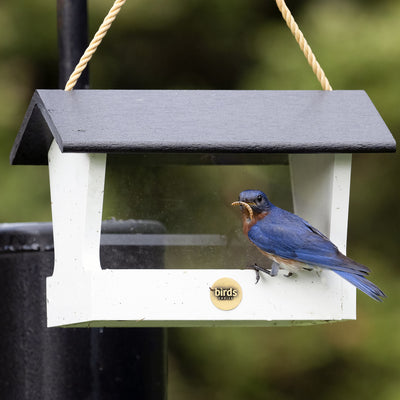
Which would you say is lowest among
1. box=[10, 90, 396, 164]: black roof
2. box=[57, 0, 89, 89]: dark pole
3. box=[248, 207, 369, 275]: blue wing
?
box=[248, 207, 369, 275]: blue wing

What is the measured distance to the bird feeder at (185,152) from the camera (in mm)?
2500

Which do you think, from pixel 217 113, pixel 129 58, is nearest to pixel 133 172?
pixel 217 113

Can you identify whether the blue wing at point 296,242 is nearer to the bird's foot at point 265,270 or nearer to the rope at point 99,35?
the bird's foot at point 265,270

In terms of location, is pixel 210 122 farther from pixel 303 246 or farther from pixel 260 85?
pixel 260 85

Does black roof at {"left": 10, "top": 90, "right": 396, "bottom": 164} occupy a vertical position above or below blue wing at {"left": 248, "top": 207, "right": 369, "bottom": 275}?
above

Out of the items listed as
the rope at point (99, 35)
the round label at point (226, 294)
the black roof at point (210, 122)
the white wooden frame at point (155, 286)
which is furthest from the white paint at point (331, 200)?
the rope at point (99, 35)

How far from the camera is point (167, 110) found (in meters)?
2.64

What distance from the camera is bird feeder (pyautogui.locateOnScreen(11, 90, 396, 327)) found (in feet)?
8.20

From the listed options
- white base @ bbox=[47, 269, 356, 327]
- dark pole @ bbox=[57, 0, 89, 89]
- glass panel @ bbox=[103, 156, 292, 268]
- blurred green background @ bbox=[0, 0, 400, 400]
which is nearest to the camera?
white base @ bbox=[47, 269, 356, 327]

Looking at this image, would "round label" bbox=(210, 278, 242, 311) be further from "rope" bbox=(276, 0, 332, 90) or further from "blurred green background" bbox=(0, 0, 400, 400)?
"blurred green background" bbox=(0, 0, 400, 400)

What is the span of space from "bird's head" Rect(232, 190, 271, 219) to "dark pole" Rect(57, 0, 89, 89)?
70 cm

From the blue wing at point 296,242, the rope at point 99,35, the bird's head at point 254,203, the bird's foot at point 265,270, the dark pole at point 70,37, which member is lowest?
the bird's foot at point 265,270

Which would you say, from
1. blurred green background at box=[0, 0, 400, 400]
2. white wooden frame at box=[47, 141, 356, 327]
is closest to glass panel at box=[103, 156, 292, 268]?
white wooden frame at box=[47, 141, 356, 327]

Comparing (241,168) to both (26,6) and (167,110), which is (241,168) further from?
(26,6)
